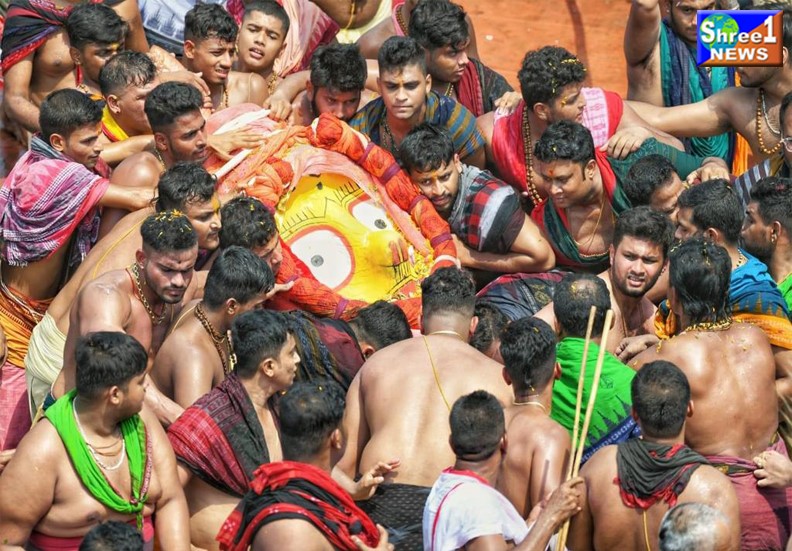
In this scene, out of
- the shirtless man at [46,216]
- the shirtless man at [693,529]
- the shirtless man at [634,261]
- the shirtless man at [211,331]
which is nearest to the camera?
the shirtless man at [693,529]

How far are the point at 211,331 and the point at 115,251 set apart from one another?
2.23 feet

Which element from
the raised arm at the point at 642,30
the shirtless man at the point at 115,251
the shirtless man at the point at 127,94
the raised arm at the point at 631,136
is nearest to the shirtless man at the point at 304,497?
the shirtless man at the point at 115,251

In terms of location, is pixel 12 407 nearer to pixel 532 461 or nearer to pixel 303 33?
pixel 532 461

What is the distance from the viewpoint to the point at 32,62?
30.0 feet

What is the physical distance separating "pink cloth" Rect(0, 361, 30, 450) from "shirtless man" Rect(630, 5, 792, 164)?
3601 millimetres

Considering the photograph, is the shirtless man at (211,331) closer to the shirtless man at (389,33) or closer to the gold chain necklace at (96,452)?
the gold chain necklace at (96,452)

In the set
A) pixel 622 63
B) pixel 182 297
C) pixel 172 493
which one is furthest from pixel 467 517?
pixel 622 63

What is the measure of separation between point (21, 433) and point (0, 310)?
0.61m

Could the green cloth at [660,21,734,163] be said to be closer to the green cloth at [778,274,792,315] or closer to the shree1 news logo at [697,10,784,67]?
the shree1 news logo at [697,10,784,67]

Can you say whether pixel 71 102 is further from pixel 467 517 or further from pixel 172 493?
pixel 467 517

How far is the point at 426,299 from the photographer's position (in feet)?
23.4

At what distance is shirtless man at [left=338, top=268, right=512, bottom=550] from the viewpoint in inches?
257

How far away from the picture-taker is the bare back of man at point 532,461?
625cm

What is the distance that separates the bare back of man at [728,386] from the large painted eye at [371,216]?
5.80ft
